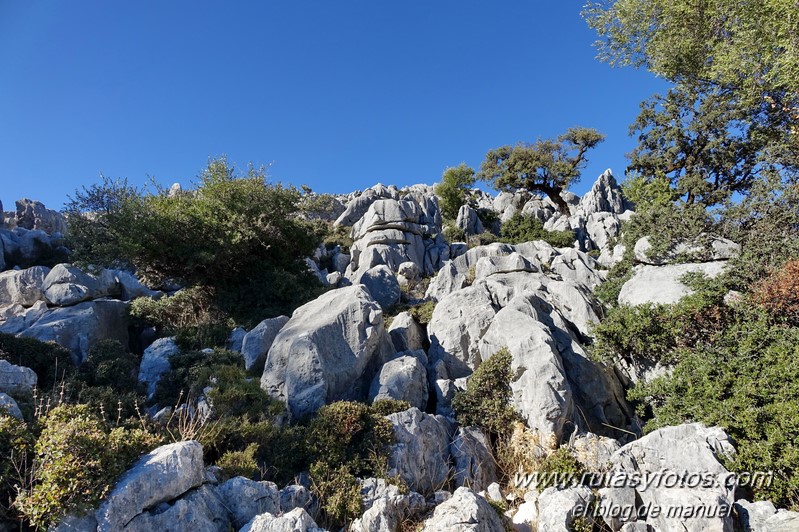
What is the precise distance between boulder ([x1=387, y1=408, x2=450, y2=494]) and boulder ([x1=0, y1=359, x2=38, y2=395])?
26.3 ft

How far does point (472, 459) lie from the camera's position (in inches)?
367

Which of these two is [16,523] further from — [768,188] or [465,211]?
[465,211]

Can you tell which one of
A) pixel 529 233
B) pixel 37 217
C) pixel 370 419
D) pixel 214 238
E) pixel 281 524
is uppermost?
pixel 37 217

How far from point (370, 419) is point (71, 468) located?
5184mm

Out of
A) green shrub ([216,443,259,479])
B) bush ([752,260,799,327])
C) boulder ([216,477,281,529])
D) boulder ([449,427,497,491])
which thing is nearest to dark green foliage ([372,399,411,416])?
boulder ([449,427,497,491])

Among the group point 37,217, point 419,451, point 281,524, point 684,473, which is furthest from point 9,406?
point 37,217

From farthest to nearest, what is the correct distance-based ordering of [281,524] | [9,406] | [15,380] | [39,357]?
[39,357] < [15,380] < [9,406] < [281,524]

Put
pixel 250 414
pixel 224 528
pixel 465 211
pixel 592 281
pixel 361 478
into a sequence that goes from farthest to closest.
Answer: pixel 465 211 < pixel 592 281 < pixel 250 414 < pixel 361 478 < pixel 224 528

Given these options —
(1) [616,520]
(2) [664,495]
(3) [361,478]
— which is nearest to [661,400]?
(2) [664,495]

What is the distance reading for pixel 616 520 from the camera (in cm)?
710

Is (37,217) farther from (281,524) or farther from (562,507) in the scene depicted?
(562,507)

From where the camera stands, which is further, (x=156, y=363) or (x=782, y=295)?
(x=156, y=363)

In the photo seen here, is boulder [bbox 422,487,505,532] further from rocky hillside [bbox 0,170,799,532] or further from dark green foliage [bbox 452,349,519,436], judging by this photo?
dark green foliage [bbox 452,349,519,436]

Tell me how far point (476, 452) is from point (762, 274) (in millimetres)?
9398
